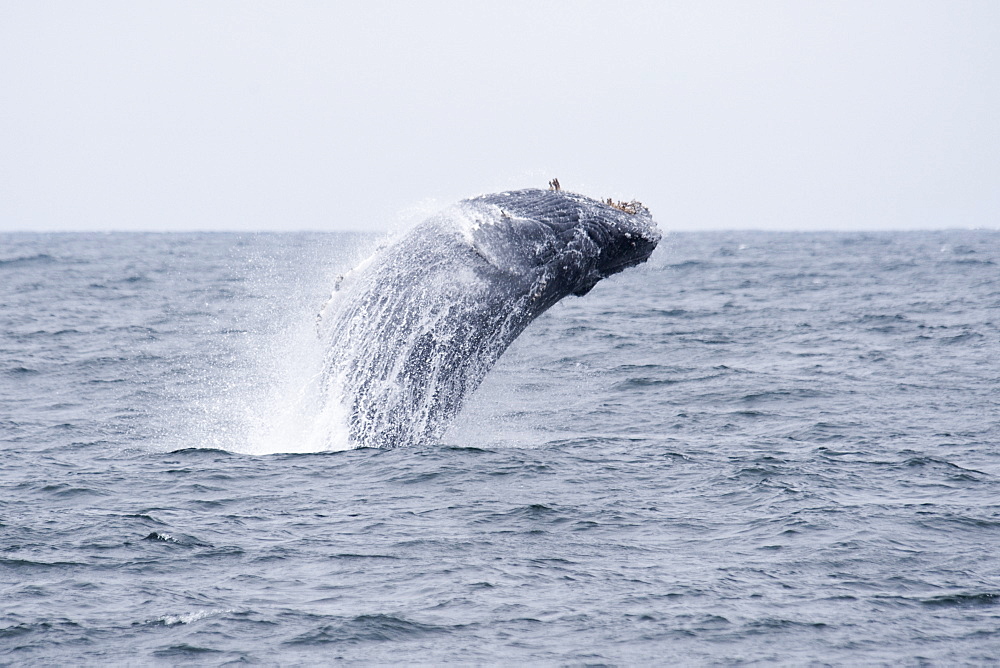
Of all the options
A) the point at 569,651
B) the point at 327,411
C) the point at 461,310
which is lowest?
the point at 569,651

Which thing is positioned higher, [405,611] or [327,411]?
[327,411]

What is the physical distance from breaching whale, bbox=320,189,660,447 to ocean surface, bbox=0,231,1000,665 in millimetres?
859

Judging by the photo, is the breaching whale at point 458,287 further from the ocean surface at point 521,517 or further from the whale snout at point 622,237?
the ocean surface at point 521,517

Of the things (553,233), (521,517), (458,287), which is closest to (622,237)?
(553,233)

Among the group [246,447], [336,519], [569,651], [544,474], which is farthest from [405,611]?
[246,447]

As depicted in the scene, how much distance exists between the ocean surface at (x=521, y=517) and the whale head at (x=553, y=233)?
64.5 inches

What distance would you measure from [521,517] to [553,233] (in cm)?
232

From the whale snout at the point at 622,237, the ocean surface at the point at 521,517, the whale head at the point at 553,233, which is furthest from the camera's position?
the whale snout at the point at 622,237

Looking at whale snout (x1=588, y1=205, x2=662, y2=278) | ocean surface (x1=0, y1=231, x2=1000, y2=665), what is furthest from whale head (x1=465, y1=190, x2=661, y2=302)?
ocean surface (x1=0, y1=231, x2=1000, y2=665)

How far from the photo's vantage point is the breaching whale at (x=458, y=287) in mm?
9945

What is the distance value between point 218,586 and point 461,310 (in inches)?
125

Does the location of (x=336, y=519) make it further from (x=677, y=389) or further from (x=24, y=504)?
(x=677, y=389)

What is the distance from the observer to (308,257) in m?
62.2

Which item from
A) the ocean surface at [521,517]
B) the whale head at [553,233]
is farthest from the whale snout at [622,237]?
the ocean surface at [521,517]
